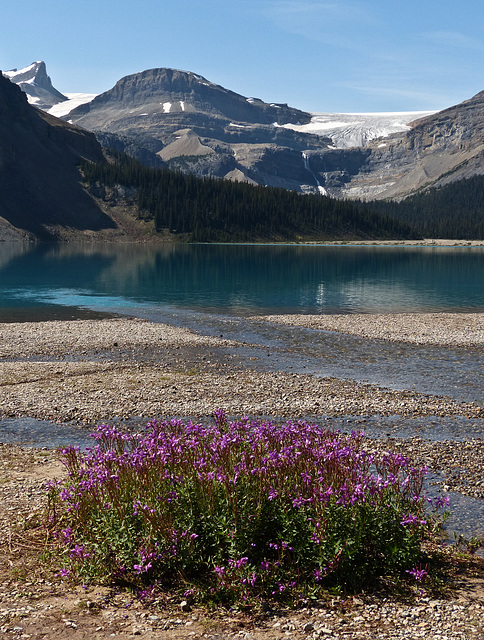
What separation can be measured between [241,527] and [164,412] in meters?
15.1

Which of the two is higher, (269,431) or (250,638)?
(269,431)

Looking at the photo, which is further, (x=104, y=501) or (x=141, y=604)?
(x=104, y=501)

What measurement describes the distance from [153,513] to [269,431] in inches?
149

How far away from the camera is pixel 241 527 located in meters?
9.62

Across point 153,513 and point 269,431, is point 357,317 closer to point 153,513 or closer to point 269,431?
point 269,431

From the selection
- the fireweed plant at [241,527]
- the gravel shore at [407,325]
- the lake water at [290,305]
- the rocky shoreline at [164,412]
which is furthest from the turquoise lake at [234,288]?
the fireweed plant at [241,527]

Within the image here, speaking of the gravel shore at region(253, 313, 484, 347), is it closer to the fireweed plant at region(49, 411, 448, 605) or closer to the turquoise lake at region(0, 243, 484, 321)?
the turquoise lake at region(0, 243, 484, 321)

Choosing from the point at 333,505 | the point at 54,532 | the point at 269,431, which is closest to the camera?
the point at 333,505

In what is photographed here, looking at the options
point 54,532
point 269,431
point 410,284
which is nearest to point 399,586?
point 269,431

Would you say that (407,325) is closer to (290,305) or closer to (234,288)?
(290,305)

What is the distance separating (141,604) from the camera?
920 cm

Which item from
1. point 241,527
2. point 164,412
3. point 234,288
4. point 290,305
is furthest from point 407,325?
point 241,527

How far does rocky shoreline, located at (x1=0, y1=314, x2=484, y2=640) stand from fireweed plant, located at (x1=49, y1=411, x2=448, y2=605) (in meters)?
0.51

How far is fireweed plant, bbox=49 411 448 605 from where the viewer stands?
9.50m
